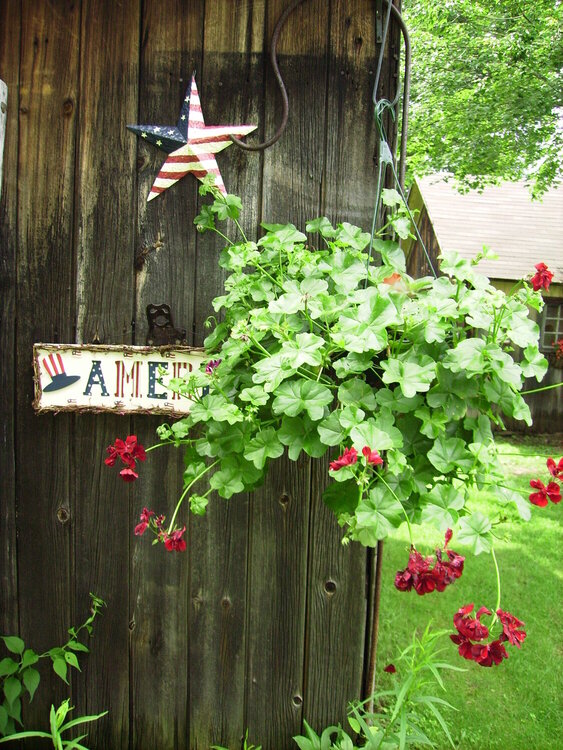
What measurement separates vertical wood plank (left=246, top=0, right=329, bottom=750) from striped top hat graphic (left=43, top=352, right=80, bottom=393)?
686mm

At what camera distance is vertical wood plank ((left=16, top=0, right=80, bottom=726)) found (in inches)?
75.3

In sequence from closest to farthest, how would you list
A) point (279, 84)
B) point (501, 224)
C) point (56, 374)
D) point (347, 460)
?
point (347, 460), point (279, 84), point (56, 374), point (501, 224)

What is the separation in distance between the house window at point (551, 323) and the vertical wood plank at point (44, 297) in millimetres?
9598

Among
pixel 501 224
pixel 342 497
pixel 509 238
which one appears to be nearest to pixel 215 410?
pixel 342 497

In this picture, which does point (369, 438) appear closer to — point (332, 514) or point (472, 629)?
point (472, 629)

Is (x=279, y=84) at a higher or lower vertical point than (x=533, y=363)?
higher

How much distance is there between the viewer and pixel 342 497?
1461mm

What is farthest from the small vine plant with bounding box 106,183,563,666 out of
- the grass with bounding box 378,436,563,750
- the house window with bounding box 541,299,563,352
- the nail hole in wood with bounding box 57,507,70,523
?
the house window with bounding box 541,299,563,352

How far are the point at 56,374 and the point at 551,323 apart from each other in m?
9.94

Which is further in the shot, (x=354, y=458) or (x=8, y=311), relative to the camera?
(x=8, y=311)

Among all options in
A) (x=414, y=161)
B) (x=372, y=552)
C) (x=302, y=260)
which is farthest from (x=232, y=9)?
(x=414, y=161)

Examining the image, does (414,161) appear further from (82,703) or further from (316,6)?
(82,703)

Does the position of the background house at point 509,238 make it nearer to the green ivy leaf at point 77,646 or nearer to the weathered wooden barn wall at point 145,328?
the weathered wooden barn wall at point 145,328

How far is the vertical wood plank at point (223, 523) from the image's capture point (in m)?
1.86
